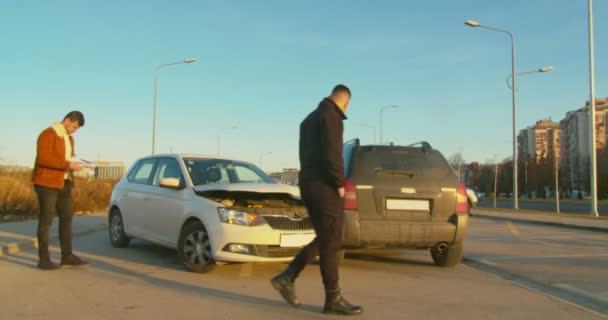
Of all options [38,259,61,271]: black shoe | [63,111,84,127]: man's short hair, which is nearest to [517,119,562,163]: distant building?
[63,111,84,127]: man's short hair

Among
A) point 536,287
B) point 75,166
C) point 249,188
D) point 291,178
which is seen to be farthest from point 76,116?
point 291,178

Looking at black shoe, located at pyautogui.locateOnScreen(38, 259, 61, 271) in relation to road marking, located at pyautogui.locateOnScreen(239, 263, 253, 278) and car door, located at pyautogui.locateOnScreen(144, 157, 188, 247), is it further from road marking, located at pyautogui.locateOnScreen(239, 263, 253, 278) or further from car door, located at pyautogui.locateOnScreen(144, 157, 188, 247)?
road marking, located at pyautogui.locateOnScreen(239, 263, 253, 278)

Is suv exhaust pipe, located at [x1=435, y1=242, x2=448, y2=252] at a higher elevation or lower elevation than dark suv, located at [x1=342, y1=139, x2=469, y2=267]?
lower

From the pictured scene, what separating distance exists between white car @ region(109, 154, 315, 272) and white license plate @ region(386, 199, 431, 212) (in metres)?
1.05

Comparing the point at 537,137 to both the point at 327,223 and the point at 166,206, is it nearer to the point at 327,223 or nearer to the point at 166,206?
the point at 166,206

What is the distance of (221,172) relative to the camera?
785cm

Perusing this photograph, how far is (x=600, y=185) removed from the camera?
2842 inches

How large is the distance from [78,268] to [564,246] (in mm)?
9080

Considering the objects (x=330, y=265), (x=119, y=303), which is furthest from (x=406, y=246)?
(x=119, y=303)

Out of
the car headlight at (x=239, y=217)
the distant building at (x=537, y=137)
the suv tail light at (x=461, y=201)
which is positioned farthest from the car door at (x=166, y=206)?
the distant building at (x=537, y=137)

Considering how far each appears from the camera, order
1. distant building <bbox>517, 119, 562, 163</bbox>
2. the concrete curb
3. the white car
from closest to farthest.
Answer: the white car → the concrete curb → distant building <bbox>517, 119, 562, 163</bbox>

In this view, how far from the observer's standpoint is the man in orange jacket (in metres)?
6.53

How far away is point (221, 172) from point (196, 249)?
1.58 m

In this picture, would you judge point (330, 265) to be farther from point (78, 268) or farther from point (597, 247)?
point (597, 247)
